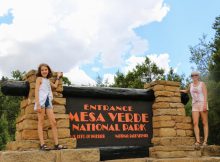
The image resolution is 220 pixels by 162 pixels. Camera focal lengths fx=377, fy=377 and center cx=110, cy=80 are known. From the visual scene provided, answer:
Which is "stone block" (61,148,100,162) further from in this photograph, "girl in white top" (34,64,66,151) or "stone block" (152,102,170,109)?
"stone block" (152,102,170,109)

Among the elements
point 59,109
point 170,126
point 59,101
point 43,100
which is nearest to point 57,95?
point 59,101

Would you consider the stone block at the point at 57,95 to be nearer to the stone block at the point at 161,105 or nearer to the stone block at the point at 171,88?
the stone block at the point at 161,105

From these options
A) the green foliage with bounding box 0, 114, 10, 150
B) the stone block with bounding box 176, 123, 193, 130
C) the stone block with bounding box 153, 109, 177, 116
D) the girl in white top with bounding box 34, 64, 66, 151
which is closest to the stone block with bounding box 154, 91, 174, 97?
the stone block with bounding box 153, 109, 177, 116

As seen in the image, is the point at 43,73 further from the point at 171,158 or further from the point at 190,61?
the point at 190,61

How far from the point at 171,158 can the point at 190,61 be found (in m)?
19.5

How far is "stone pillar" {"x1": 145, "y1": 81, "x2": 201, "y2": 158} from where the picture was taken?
26.6ft

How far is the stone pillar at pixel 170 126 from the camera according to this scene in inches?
319

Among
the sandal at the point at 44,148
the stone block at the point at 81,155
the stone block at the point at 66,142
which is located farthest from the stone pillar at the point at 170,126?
the sandal at the point at 44,148

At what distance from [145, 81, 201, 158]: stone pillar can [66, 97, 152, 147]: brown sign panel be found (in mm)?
260

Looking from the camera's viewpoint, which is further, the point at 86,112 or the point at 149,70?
the point at 149,70

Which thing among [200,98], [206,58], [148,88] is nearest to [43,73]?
[148,88]

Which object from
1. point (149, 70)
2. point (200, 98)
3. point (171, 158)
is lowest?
point (171, 158)

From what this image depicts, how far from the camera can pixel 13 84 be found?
7.09 m

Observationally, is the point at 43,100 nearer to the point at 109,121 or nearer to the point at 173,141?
the point at 109,121
